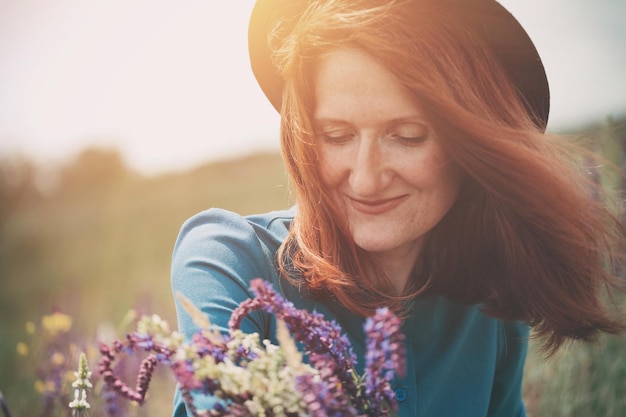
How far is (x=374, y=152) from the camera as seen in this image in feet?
5.37

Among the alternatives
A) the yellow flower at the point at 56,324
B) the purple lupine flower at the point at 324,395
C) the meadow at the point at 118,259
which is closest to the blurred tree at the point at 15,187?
the meadow at the point at 118,259

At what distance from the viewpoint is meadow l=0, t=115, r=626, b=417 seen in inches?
134

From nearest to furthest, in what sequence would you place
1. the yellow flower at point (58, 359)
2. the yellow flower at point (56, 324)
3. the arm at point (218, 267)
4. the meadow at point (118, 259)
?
the arm at point (218, 267), the yellow flower at point (58, 359), the yellow flower at point (56, 324), the meadow at point (118, 259)

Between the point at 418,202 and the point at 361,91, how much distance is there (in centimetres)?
42

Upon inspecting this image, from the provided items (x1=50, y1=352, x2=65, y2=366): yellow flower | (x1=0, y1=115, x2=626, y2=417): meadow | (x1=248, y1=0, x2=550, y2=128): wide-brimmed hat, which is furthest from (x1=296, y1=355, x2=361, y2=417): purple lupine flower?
(x1=50, y1=352, x2=65, y2=366): yellow flower

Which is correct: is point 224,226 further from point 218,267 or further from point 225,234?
point 218,267

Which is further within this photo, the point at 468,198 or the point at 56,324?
the point at 56,324

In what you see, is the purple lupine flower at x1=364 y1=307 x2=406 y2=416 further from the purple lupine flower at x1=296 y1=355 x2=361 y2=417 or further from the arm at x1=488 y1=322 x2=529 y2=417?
the arm at x1=488 y1=322 x2=529 y2=417

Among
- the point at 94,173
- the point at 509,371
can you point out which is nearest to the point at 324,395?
the point at 509,371

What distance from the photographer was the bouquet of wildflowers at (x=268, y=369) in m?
0.81

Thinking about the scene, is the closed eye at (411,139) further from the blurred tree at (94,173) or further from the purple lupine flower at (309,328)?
the blurred tree at (94,173)

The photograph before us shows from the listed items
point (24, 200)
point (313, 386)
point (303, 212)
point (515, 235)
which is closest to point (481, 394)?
point (515, 235)

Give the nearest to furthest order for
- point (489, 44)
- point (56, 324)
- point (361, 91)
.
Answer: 1. point (361, 91)
2. point (489, 44)
3. point (56, 324)

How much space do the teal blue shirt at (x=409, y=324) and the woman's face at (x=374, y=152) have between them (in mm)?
297
